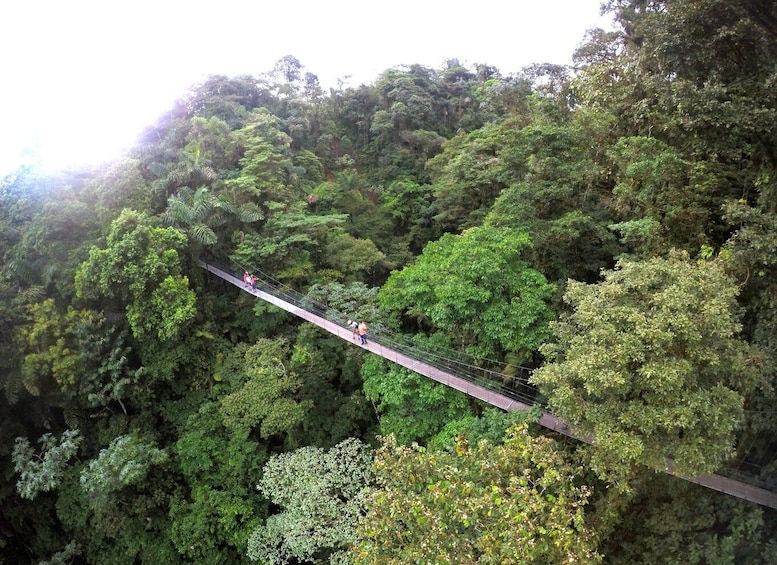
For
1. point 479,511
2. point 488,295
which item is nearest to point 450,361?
point 488,295

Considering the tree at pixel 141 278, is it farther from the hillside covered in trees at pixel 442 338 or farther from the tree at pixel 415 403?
the tree at pixel 415 403

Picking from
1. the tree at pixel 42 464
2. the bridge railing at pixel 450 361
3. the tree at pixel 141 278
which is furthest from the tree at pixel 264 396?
the tree at pixel 42 464

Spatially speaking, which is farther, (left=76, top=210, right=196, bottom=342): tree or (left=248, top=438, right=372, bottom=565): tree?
(left=76, top=210, right=196, bottom=342): tree

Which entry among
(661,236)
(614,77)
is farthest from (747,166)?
(614,77)

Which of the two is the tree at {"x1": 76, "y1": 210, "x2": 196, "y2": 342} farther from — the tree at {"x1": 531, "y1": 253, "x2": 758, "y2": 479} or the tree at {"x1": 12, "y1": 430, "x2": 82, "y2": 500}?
the tree at {"x1": 531, "y1": 253, "x2": 758, "y2": 479}

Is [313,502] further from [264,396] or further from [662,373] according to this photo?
[662,373]

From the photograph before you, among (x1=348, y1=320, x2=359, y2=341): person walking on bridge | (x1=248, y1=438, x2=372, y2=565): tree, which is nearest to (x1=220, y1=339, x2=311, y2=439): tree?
(x1=248, y1=438, x2=372, y2=565): tree
